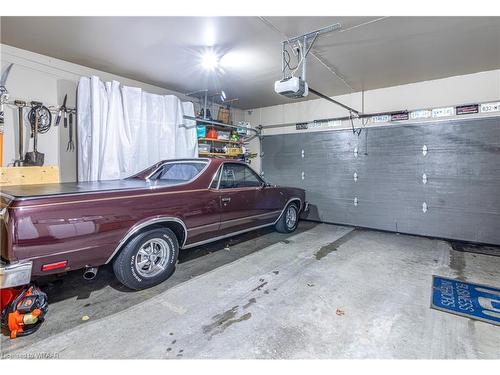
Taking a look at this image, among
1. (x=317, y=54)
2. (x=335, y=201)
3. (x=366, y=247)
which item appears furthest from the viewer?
(x=335, y=201)

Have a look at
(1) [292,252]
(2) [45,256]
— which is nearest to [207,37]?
(2) [45,256]

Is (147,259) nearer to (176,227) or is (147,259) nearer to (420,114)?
(176,227)

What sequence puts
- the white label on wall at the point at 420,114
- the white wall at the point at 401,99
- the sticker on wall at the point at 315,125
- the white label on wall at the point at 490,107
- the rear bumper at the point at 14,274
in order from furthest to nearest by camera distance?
1. the sticker on wall at the point at 315,125
2. the white label on wall at the point at 420,114
3. the white wall at the point at 401,99
4. the white label on wall at the point at 490,107
5. the rear bumper at the point at 14,274

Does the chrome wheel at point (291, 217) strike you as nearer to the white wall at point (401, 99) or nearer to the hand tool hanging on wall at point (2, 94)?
the white wall at point (401, 99)

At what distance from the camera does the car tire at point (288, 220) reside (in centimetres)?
510

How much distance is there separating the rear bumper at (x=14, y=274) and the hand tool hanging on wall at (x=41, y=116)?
267 centimetres

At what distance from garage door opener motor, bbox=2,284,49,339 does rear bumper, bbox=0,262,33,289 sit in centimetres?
22

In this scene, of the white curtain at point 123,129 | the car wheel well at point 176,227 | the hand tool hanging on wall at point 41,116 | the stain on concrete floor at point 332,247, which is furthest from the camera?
the white curtain at point 123,129

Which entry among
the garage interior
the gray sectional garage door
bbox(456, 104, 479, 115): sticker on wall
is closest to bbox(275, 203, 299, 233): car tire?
the garage interior

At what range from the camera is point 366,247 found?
443 cm

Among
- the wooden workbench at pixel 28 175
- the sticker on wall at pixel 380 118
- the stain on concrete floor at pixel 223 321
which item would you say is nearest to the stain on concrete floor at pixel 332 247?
the stain on concrete floor at pixel 223 321

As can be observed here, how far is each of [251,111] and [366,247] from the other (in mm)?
4947

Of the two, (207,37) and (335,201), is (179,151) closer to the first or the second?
(207,37)

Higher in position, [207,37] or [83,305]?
[207,37]
